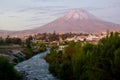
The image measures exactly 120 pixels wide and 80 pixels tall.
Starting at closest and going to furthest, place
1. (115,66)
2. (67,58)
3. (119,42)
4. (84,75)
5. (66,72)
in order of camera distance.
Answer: (115,66) → (119,42) → (84,75) → (66,72) → (67,58)

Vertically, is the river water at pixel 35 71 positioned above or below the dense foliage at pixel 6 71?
below

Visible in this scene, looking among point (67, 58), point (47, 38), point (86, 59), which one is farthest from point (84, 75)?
point (47, 38)

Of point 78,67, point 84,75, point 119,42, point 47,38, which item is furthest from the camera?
point 47,38

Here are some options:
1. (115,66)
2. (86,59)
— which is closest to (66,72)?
(86,59)

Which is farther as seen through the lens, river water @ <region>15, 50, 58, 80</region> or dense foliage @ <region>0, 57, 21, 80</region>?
river water @ <region>15, 50, 58, 80</region>

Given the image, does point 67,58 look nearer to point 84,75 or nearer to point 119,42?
point 84,75

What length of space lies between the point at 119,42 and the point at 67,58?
18648 mm

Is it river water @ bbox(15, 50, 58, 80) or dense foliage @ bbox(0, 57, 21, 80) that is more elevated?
dense foliage @ bbox(0, 57, 21, 80)

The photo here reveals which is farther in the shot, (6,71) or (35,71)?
(35,71)

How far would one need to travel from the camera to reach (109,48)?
18.2m

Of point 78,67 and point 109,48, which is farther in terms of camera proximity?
point 78,67

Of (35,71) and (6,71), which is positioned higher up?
(6,71)

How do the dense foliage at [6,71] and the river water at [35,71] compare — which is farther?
the river water at [35,71]

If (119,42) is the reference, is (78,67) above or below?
below
